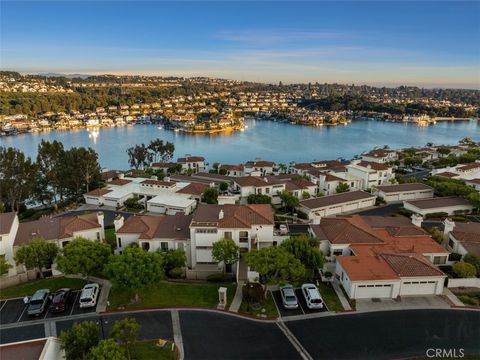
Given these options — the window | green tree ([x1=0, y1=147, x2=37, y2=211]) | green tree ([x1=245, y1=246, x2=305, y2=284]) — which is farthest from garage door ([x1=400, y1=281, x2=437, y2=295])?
green tree ([x1=0, y1=147, x2=37, y2=211])

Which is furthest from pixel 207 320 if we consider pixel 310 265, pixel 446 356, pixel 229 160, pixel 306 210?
pixel 229 160

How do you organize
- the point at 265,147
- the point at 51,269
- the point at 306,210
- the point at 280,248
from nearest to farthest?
the point at 280,248 < the point at 51,269 < the point at 306,210 < the point at 265,147

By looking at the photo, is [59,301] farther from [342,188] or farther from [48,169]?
[342,188]

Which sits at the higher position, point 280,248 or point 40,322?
point 280,248

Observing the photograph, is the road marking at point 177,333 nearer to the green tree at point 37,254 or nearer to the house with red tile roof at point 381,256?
the green tree at point 37,254

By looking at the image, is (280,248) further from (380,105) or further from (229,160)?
(380,105)

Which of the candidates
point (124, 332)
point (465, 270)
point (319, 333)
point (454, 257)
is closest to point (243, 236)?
point (319, 333)
